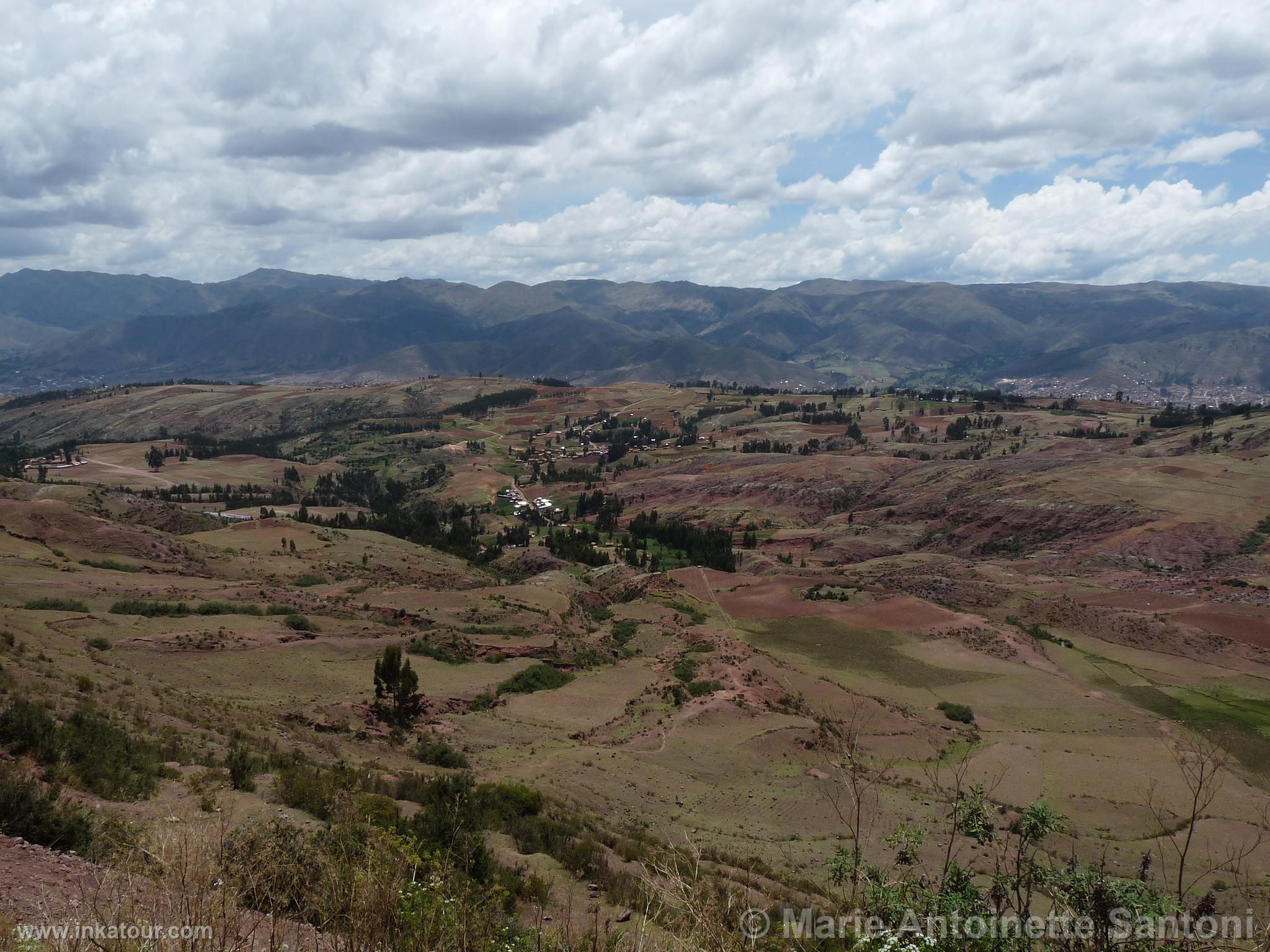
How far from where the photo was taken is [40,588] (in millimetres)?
37719

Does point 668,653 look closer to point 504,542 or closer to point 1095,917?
point 1095,917

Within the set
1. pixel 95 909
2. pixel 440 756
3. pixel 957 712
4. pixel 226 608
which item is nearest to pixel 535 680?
pixel 440 756

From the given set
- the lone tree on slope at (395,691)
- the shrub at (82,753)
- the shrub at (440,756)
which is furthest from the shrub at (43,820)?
the lone tree on slope at (395,691)

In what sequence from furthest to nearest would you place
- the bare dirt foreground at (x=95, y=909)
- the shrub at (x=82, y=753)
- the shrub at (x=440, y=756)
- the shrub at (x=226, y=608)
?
the shrub at (x=226, y=608) < the shrub at (x=440, y=756) < the shrub at (x=82, y=753) < the bare dirt foreground at (x=95, y=909)

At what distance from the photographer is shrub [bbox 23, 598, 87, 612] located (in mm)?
34812

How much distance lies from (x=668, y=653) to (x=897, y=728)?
14809 millimetres

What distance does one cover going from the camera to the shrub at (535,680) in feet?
122

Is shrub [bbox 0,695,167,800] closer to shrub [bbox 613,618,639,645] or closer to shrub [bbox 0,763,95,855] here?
shrub [bbox 0,763,95,855]

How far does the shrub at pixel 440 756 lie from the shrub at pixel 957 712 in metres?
30.2

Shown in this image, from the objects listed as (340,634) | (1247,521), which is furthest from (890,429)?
(340,634)

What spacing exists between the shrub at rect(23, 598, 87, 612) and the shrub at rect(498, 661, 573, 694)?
2183 centimetres

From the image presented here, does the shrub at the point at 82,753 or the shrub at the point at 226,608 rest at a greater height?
the shrub at the point at 82,753

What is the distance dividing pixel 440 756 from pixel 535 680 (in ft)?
43.1

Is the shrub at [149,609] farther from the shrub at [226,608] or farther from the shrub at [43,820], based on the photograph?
the shrub at [43,820]
